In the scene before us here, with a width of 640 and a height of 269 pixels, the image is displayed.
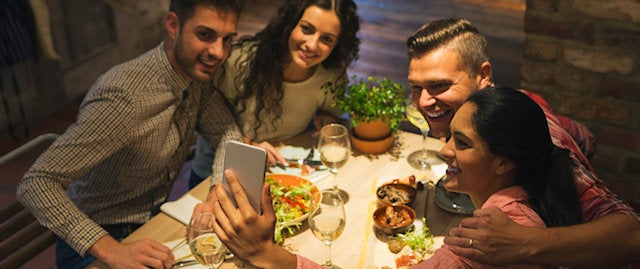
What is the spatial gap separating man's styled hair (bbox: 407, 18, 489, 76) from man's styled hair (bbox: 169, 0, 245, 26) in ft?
2.01

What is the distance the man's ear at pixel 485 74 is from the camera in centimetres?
209

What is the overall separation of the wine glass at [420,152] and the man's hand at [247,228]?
84cm

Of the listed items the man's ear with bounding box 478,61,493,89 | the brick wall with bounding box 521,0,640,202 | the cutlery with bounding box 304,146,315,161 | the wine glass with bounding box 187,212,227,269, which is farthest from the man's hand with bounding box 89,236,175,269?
the brick wall with bounding box 521,0,640,202

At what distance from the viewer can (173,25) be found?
2.24m

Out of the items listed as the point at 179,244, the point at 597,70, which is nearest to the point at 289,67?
the point at 179,244

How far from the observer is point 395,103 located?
2.37 metres

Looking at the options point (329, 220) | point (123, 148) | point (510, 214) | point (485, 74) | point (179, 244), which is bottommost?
point (179, 244)

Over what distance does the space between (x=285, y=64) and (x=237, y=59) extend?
0.63ft

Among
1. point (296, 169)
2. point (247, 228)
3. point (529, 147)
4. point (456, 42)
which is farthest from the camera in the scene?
point (296, 169)

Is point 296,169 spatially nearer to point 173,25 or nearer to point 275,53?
point 275,53

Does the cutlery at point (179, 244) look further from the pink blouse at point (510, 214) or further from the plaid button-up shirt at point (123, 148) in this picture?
the pink blouse at point (510, 214)

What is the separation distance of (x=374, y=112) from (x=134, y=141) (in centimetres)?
85

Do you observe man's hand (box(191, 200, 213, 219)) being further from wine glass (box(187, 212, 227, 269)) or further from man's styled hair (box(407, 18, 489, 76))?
man's styled hair (box(407, 18, 489, 76))

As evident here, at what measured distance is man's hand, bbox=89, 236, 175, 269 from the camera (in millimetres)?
1775
